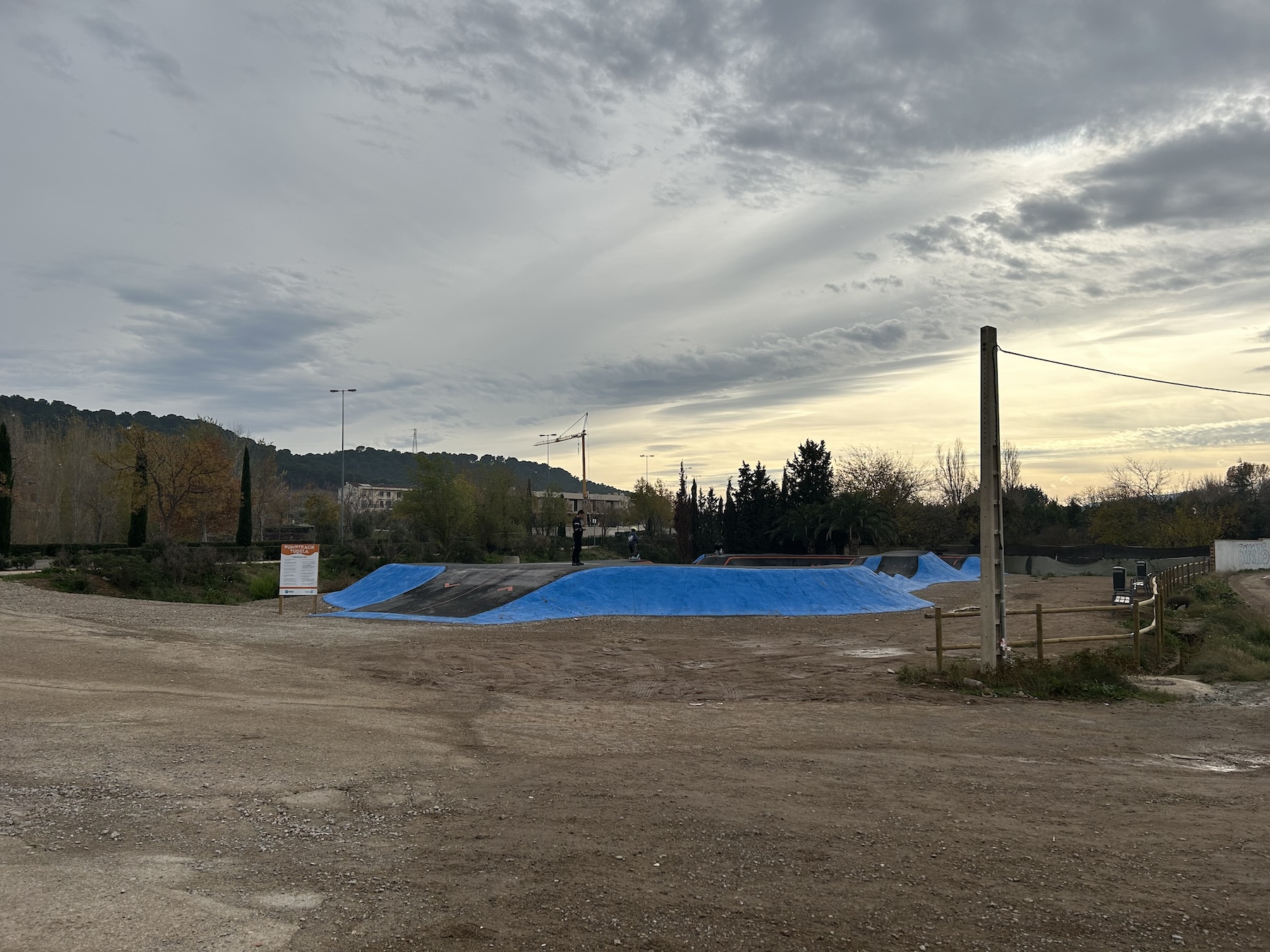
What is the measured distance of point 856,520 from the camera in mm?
62125

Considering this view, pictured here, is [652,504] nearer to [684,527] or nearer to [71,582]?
[684,527]

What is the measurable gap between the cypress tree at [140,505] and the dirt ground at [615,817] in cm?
4181

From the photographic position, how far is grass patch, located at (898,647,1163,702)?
13.7m

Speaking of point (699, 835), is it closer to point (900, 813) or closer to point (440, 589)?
point (900, 813)

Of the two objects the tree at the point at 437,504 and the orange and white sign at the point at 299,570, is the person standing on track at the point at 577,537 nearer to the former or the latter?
the orange and white sign at the point at 299,570

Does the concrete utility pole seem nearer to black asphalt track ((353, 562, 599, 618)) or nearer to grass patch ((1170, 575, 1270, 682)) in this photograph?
Answer: grass patch ((1170, 575, 1270, 682))

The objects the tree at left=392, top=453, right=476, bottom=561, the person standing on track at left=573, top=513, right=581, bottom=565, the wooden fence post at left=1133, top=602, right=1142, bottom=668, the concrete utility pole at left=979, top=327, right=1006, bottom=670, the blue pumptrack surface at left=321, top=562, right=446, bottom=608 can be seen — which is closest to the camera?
the concrete utility pole at left=979, top=327, right=1006, bottom=670

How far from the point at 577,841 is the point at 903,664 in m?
12.3

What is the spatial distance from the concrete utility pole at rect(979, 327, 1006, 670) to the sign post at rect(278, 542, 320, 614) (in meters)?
20.3

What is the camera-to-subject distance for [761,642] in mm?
22109

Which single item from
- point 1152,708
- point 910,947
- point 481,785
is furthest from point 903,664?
point 910,947

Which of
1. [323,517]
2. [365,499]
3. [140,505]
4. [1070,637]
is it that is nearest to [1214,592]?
[1070,637]

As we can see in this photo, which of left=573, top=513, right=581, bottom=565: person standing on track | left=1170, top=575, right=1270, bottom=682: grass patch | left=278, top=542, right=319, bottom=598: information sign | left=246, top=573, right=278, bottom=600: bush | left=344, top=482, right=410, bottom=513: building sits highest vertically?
left=344, top=482, right=410, bottom=513: building

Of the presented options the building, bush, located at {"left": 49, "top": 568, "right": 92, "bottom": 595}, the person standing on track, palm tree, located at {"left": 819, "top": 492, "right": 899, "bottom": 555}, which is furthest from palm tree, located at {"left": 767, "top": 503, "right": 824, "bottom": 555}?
bush, located at {"left": 49, "top": 568, "right": 92, "bottom": 595}
